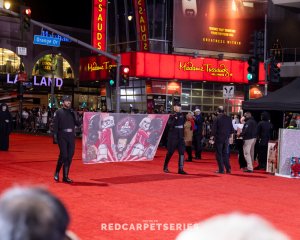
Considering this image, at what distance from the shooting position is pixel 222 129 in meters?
14.2

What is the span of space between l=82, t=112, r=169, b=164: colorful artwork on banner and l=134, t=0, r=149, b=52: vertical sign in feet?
56.9

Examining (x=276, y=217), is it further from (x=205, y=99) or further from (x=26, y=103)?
(x=26, y=103)

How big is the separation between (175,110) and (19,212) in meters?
12.8

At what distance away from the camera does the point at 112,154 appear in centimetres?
1625

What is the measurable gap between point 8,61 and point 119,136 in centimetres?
3610

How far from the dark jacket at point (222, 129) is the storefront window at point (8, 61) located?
38760 mm

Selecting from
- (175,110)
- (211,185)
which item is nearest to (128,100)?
(175,110)

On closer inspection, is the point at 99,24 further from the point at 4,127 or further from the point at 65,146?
the point at 65,146

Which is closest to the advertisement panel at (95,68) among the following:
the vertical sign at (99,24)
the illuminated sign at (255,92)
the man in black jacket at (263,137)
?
the vertical sign at (99,24)

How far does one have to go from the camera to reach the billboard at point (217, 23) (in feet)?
119

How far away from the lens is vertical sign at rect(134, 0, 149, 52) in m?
34.3

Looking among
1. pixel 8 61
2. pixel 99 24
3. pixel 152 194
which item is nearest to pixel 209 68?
pixel 99 24

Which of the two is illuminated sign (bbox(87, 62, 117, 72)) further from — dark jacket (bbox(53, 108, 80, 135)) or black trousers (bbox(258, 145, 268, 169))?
Answer: dark jacket (bbox(53, 108, 80, 135))

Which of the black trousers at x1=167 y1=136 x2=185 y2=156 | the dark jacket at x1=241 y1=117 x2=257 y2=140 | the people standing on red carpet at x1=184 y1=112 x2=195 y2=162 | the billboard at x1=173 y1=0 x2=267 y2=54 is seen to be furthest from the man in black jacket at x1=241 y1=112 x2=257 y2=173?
the billboard at x1=173 y1=0 x2=267 y2=54
